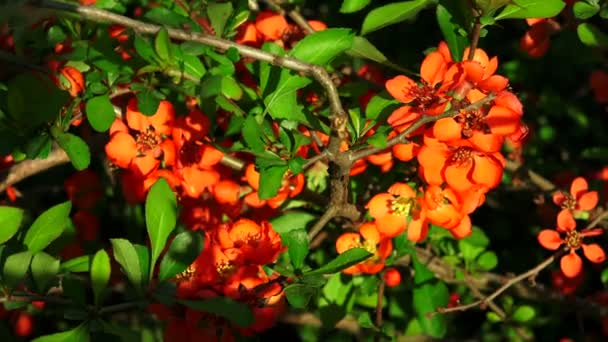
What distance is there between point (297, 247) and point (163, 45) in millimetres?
400

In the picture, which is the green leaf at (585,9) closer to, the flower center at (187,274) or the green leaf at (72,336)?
the flower center at (187,274)

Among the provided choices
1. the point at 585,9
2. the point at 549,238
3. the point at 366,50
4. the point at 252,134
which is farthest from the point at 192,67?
the point at 549,238

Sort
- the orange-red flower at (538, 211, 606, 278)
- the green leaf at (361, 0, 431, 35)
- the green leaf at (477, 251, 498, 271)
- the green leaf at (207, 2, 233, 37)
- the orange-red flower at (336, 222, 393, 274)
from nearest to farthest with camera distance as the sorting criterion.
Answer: the green leaf at (361, 0, 431, 35), the green leaf at (207, 2, 233, 37), the orange-red flower at (336, 222, 393, 274), the orange-red flower at (538, 211, 606, 278), the green leaf at (477, 251, 498, 271)

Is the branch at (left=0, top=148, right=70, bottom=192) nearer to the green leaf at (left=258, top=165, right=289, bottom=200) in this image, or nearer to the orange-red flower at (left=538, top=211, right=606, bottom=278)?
the green leaf at (left=258, top=165, right=289, bottom=200)

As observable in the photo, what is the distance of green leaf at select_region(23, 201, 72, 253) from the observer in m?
1.32

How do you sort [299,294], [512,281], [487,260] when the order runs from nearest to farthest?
[299,294] < [512,281] < [487,260]

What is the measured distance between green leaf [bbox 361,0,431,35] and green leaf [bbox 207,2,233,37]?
0.27 meters

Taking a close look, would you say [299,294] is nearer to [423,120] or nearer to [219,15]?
[423,120]

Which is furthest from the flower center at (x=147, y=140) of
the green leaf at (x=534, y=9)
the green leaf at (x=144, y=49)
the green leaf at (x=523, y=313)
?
the green leaf at (x=523, y=313)

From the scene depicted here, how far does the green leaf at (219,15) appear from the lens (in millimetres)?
1363

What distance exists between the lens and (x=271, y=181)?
124cm

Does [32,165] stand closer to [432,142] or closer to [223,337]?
[223,337]

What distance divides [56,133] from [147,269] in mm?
320

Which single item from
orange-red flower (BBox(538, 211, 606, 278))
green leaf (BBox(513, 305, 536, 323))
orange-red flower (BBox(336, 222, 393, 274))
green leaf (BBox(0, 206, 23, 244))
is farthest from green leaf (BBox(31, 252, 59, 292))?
green leaf (BBox(513, 305, 536, 323))
